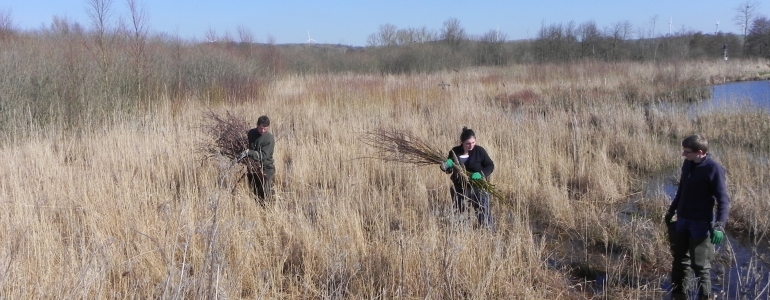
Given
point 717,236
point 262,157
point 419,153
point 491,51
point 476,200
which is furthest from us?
point 491,51

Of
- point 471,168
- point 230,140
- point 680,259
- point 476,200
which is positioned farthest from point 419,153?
point 680,259

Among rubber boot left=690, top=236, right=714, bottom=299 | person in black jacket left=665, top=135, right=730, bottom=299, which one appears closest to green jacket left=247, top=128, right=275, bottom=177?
A: person in black jacket left=665, top=135, right=730, bottom=299

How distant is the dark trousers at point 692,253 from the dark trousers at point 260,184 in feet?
11.5

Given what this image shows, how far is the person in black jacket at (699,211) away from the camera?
11.6 ft

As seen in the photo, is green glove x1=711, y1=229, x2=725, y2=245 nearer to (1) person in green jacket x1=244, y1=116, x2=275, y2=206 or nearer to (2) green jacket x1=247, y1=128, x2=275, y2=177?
(1) person in green jacket x1=244, y1=116, x2=275, y2=206

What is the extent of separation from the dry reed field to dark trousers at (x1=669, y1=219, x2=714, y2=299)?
0.64 feet

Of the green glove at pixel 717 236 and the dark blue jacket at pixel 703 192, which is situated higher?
the dark blue jacket at pixel 703 192

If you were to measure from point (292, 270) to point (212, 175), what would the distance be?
2.46m

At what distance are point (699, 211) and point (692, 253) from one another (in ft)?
0.97

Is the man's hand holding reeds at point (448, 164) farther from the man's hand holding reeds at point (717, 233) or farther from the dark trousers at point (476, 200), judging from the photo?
the man's hand holding reeds at point (717, 233)

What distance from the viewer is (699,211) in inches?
145

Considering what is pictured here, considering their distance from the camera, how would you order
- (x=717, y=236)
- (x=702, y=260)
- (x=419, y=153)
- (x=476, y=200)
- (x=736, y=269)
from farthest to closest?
1. (x=419, y=153)
2. (x=476, y=200)
3. (x=736, y=269)
4. (x=702, y=260)
5. (x=717, y=236)

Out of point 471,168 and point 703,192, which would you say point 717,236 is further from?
point 471,168

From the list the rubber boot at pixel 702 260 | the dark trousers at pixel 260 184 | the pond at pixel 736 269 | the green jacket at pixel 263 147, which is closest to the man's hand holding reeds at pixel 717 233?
the pond at pixel 736 269
